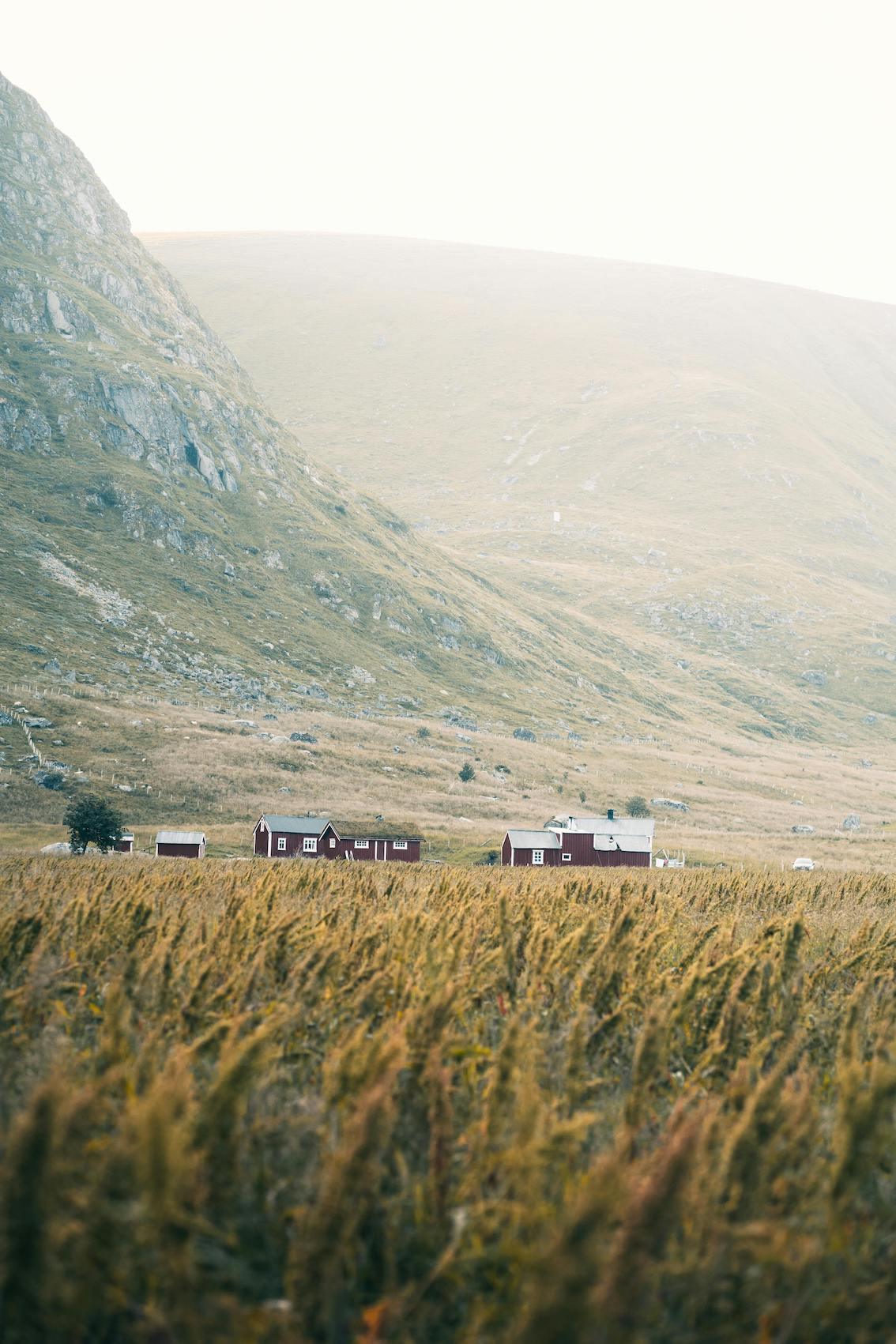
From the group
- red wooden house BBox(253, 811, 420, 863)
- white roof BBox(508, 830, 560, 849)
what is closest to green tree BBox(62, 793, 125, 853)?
red wooden house BBox(253, 811, 420, 863)

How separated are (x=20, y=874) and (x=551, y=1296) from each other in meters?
21.7

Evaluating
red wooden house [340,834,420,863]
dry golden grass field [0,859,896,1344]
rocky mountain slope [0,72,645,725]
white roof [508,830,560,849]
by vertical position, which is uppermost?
rocky mountain slope [0,72,645,725]

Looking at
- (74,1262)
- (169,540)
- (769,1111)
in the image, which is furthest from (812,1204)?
(169,540)

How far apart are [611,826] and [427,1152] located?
247ft

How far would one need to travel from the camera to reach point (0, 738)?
90562mm

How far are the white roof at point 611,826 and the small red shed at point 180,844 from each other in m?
29.2

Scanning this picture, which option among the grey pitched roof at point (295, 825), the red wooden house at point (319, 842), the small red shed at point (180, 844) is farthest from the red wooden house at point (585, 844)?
the small red shed at point (180, 844)

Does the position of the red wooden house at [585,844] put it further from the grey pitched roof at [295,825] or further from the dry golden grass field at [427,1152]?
the dry golden grass field at [427,1152]

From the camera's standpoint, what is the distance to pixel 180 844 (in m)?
66.2

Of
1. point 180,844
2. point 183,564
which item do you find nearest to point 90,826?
point 180,844

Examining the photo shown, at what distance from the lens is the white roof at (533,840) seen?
75.9 meters

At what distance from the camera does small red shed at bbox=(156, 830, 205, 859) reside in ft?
214

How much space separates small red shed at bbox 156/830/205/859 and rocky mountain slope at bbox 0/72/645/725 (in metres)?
52.7

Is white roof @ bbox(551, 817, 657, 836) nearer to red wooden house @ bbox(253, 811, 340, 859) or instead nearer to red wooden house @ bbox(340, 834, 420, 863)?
red wooden house @ bbox(340, 834, 420, 863)
